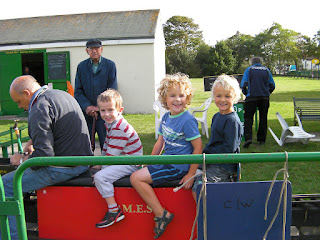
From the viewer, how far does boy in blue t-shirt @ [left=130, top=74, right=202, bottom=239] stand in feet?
8.39

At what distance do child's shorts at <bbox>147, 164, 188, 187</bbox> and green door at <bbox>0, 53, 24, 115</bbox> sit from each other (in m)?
12.8

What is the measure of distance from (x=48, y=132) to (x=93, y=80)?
6.82 feet

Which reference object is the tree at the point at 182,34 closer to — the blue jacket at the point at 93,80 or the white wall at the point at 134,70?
the white wall at the point at 134,70

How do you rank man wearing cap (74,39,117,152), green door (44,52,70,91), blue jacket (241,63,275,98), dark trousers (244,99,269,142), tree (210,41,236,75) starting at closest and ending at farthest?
man wearing cap (74,39,117,152) < blue jacket (241,63,275,98) < dark trousers (244,99,269,142) < green door (44,52,70,91) < tree (210,41,236,75)

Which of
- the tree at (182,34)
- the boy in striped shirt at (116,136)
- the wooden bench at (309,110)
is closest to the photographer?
the boy in striped shirt at (116,136)

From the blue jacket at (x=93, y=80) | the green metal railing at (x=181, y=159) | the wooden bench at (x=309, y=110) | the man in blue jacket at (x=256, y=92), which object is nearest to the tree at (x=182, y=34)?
the wooden bench at (x=309, y=110)

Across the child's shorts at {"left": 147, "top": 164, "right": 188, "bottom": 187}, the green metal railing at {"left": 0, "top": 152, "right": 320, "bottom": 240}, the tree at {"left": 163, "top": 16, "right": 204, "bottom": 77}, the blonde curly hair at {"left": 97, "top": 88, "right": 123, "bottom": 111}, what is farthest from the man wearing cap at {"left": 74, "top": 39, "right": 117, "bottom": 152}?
the tree at {"left": 163, "top": 16, "right": 204, "bottom": 77}

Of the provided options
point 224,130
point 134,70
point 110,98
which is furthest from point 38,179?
point 134,70

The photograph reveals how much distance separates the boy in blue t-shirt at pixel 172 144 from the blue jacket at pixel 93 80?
1947 mm

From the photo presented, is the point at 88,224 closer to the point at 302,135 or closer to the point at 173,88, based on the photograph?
the point at 173,88

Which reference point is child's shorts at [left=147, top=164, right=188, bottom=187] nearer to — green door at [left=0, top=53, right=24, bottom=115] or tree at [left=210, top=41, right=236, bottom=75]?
green door at [left=0, top=53, right=24, bottom=115]

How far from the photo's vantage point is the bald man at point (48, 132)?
105 inches

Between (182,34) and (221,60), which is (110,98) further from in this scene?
(182,34)

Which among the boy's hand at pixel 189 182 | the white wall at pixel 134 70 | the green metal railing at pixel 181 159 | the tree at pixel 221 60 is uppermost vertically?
the tree at pixel 221 60
